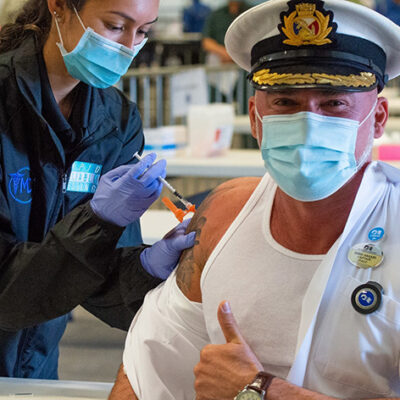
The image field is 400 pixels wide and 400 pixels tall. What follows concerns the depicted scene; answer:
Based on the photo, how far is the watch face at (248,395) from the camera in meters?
1.18

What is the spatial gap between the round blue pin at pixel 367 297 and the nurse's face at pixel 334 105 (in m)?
0.25

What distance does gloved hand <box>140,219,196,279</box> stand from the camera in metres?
1.55

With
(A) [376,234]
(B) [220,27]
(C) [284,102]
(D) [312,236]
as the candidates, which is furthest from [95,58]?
(B) [220,27]

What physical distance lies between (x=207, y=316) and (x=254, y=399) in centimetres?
25

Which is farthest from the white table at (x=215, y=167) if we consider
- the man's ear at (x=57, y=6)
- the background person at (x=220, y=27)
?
the background person at (x=220, y=27)

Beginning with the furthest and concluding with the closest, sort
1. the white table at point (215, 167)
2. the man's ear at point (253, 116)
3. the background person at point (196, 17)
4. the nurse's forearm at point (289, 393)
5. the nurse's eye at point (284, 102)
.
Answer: the background person at point (196, 17)
the white table at point (215, 167)
the man's ear at point (253, 116)
the nurse's eye at point (284, 102)
the nurse's forearm at point (289, 393)

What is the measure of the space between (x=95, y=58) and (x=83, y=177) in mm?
310

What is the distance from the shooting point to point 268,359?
1.32 meters

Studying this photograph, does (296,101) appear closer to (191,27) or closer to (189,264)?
(189,264)

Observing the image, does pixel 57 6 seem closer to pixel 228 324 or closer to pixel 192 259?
pixel 192 259

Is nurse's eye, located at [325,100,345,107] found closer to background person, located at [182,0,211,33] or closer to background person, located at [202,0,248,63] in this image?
background person, located at [202,0,248,63]

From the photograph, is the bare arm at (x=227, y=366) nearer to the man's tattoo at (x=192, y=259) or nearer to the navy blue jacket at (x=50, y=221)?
the man's tattoo at (x=192, y=259)

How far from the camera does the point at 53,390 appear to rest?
5.11 ft

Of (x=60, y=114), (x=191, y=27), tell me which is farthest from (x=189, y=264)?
(x=191, y=27)
